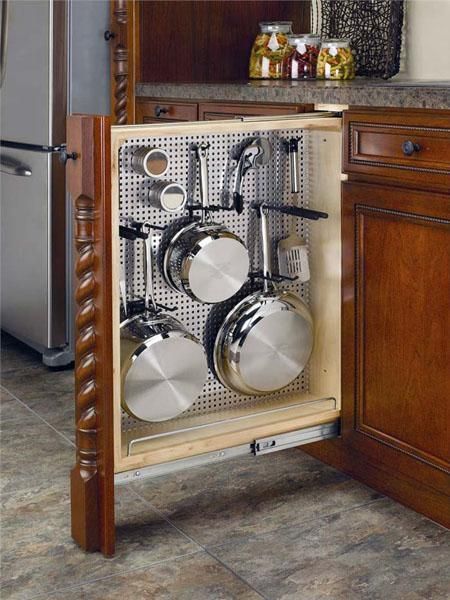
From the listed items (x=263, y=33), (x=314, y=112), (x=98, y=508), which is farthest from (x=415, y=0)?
(x=98, y=508)

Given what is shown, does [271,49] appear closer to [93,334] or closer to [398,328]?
[398,328]

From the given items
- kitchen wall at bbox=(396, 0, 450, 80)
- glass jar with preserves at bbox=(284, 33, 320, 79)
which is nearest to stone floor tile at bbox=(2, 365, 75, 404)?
glass jar with preserves at bbox=(284, 33, 320, 79)

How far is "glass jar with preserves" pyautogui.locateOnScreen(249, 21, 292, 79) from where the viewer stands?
10.1ft

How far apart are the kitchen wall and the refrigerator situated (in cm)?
99

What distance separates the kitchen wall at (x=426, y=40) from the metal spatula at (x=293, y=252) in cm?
78

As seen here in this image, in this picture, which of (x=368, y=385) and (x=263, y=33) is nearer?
(x=368, y=385)

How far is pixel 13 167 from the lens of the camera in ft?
11.1

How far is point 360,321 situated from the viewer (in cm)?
234

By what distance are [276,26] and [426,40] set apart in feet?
1.54

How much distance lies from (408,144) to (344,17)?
1106 millimetres

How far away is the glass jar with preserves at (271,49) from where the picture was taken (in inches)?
121

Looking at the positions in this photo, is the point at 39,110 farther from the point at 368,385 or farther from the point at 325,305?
the point at 368,385

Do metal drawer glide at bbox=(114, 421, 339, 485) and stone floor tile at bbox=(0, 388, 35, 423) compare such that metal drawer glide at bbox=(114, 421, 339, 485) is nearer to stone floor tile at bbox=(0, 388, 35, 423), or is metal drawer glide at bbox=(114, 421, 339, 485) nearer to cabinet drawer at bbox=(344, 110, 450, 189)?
cabinet drawer at bbox=(344, 110, 450, 189)

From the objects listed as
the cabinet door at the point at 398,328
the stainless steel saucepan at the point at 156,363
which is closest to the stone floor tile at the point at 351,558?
the cabinet door at the point at 398,328
